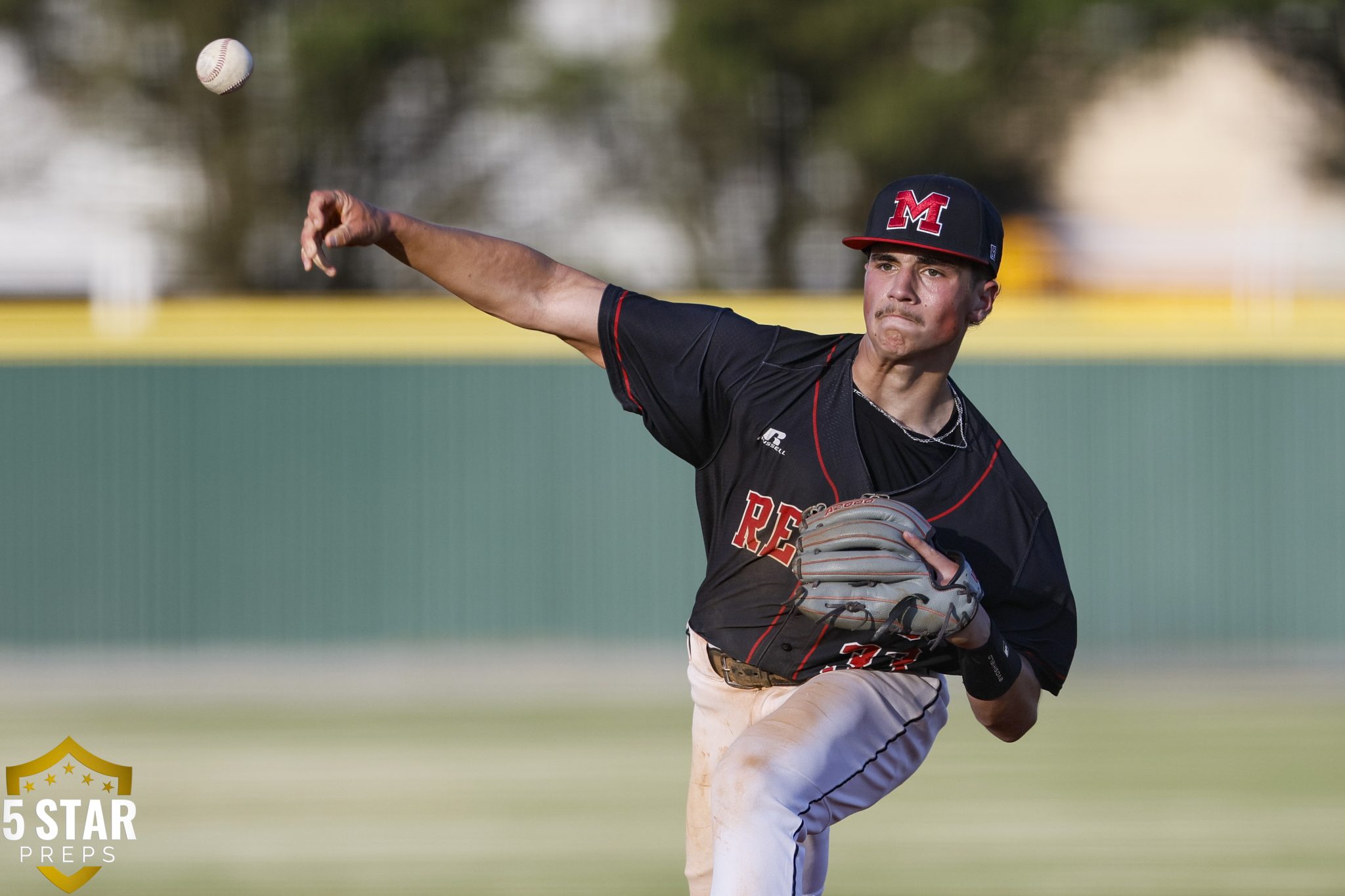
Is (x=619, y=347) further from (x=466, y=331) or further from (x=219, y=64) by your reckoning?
(x=466, y=331)

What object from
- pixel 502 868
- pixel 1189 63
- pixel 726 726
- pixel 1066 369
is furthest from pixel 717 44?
pixel 726 726

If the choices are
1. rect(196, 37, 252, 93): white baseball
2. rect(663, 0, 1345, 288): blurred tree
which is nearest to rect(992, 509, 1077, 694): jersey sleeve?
rect(196, 37, 252, 93): white baseball

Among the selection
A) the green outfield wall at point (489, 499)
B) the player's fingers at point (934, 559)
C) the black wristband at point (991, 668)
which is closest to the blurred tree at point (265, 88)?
the green outfield wall at point (489, 499)

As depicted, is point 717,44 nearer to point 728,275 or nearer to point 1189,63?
point 728,275

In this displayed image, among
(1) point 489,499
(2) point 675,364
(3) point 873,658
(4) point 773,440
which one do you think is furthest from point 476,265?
(1) point 489,499

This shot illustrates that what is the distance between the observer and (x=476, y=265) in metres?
4.93

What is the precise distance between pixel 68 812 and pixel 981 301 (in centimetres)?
476

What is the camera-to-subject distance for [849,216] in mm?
22438

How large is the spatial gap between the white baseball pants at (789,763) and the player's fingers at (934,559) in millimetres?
462

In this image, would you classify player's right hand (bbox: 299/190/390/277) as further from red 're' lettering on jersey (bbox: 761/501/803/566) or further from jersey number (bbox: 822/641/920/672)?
jersey number (bbox: 822/641/920/672)

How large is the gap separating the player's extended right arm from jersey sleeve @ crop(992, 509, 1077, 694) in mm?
1291

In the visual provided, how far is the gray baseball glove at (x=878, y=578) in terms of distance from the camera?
4.46 m

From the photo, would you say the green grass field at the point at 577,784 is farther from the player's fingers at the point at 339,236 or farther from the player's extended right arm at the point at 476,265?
the player's fingers at the point at 339,236

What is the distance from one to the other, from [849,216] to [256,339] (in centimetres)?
1123
